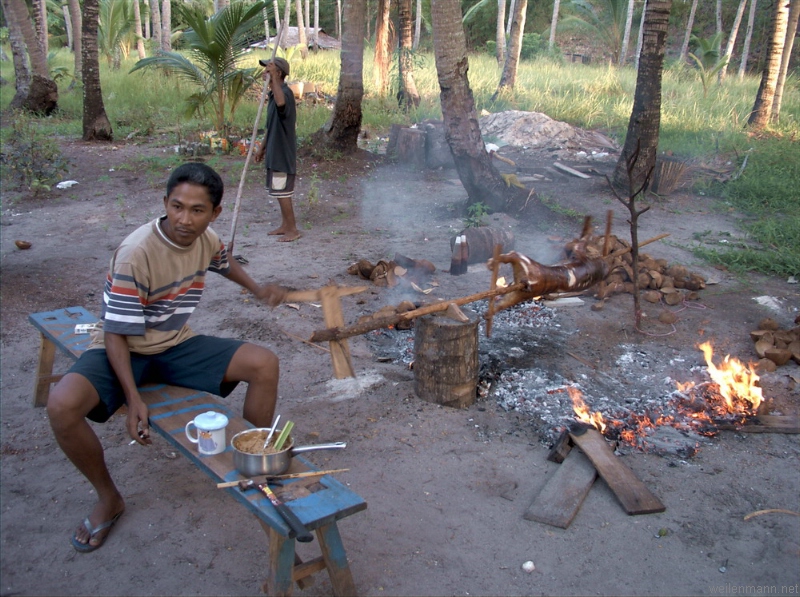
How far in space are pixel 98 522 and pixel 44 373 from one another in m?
1.44

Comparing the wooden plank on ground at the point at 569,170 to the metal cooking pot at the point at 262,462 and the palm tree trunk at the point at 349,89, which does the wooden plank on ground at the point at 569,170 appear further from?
the metal cooking pot at the point at 262,462

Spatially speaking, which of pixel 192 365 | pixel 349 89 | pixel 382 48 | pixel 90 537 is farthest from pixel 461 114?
pixel 382 48

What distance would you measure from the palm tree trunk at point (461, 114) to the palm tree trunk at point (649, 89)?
1.93 m

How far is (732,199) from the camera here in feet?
32.3

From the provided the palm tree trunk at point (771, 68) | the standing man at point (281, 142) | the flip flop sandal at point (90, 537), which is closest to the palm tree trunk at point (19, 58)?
the standing man at point (281, 142)

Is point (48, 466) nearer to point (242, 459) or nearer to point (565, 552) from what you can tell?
point (242, 459)

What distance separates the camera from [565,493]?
128 inches

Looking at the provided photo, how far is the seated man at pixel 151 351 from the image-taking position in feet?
8.97

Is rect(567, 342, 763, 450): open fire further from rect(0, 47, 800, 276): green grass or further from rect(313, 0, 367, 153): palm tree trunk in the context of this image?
rect(313, 0, 367, 153): palm tree trunk

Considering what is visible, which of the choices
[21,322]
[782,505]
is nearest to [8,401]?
[21,322]

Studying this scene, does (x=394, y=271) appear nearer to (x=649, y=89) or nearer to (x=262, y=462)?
(x=262, y=462)

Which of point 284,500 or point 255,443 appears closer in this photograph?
point 284,500

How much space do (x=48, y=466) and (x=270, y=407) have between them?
1309 millimetres

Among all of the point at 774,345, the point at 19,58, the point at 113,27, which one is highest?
the point at 113,27
